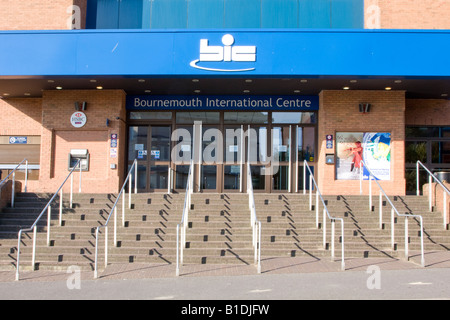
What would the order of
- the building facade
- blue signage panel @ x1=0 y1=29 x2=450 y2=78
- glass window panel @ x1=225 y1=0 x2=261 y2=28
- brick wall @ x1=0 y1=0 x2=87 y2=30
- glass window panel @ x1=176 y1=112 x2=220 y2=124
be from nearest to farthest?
blue signage panel @ x1=0 y1=29 x2=450 y2=78, the building facade, brick wall @ x1=0 y1=0 x2=87 y2=30, glass window panel @ x1=176 y1=112 x2=220 y2=124, glass window panel @ x1=225 y1=0 x2=261 y2=28

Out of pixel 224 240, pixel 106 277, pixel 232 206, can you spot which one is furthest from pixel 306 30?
pixel 106 277

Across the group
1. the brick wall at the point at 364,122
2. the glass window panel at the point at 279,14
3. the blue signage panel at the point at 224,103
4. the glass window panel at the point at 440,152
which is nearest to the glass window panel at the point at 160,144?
the blue signage panel at the point at 224,103

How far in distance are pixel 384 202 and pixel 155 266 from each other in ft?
21.6

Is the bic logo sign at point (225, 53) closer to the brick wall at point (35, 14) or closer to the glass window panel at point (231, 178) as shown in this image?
the glass window panel at point (231, 178)

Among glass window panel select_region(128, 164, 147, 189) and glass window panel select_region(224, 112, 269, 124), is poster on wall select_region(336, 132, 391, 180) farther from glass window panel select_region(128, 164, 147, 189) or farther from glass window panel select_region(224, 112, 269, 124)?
glass window panel select_region(128, 164, 147, 189)

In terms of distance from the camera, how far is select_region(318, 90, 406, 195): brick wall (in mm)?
14156

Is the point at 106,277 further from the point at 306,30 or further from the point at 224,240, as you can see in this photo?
the point at 306,30

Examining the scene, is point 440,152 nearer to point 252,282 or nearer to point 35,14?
point 252,282

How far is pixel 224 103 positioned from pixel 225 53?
9.20 ft

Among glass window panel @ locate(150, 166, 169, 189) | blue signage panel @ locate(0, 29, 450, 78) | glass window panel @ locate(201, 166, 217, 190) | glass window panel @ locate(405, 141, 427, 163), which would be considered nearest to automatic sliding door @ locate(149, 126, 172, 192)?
glass window panel @ locate(150, 166, 169, 189)

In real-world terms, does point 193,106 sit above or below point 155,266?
above

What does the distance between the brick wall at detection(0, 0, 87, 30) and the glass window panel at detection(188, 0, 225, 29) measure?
3680 millimetres

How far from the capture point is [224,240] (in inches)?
430

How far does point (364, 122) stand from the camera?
46.7 ft
